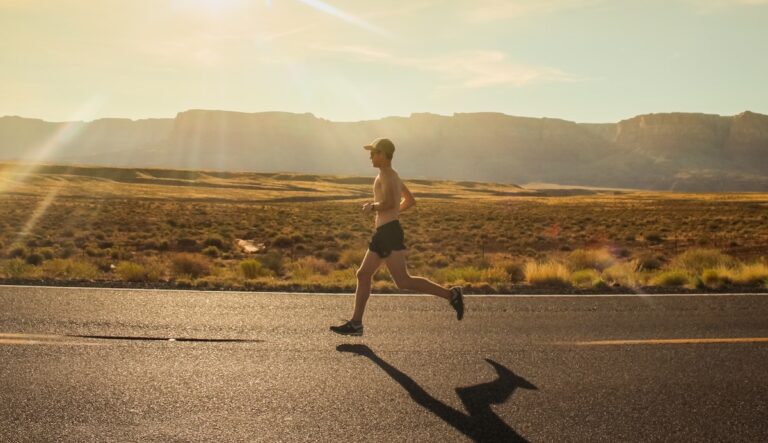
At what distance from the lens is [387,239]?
6.12m

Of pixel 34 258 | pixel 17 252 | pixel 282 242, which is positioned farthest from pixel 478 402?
pixel 282 242

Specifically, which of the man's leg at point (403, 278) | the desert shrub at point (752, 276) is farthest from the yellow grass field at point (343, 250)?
the man's leg at point (403, 278)

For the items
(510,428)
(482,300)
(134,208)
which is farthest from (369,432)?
(134,208)

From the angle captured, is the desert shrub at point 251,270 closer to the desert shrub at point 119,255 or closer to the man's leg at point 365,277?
the man's leg at point 365,277

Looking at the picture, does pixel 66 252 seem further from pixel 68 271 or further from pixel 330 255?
→ pixel 68 271

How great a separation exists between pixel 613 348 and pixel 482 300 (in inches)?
96.2

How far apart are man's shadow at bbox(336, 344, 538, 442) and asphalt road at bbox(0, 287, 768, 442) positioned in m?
0.01

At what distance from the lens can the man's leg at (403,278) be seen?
6.20m

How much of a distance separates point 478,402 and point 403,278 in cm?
213

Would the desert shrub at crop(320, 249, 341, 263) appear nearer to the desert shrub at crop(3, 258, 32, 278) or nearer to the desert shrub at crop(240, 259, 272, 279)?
the desert shrub at crop(240, 259, 272, 279)

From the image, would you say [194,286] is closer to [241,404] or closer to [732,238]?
[241,404]

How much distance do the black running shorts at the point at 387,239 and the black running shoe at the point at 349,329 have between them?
2.19 feet

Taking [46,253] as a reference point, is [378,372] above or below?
above

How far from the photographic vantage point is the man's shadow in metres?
3.76
